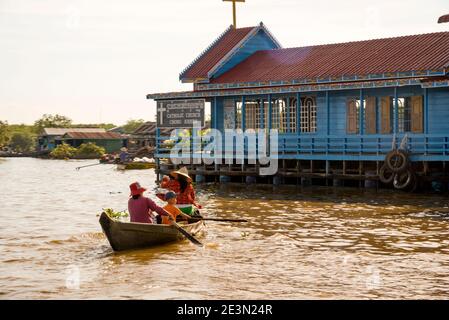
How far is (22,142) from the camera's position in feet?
476

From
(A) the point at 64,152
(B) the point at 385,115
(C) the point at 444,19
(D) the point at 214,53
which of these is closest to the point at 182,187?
(B) the point at 385,115

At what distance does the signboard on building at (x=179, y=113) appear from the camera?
38.1m

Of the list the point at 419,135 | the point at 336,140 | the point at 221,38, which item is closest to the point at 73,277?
the point at 419,135

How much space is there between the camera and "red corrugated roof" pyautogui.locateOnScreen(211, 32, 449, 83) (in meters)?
32.1

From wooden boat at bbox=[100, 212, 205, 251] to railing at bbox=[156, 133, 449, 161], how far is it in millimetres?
14637

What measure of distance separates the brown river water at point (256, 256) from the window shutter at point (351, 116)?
6.35 metres

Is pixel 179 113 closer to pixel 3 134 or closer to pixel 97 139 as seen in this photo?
pixel 97 139

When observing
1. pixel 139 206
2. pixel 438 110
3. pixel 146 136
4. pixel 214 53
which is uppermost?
pixel 214 53

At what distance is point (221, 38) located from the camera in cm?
4362

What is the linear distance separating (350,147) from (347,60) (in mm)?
4431

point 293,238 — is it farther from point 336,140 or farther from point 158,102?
point 158,102

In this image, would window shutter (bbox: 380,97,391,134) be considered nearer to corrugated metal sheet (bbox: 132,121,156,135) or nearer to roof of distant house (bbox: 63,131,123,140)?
corrugated metal sheet (bbox: 132,121,156,135)

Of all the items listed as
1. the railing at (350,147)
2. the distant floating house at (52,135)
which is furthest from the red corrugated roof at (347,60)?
the distant floating house at (52,135)

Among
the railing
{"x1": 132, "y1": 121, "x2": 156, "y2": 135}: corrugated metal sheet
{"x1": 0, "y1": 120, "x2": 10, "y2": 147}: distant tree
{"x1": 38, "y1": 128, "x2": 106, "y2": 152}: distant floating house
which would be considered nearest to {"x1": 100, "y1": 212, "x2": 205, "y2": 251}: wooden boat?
the railing
